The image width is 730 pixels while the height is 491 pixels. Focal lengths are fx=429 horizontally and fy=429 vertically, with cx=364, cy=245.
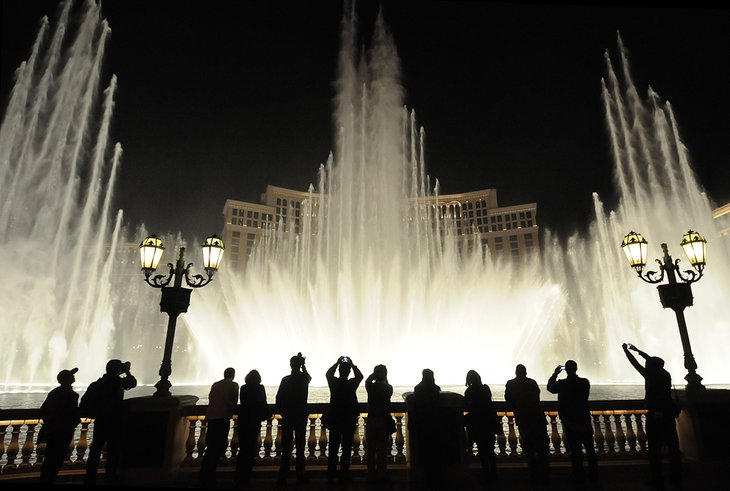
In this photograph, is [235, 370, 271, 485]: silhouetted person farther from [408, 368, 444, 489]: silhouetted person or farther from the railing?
[408, 368, 444, 489]: silhouetted person

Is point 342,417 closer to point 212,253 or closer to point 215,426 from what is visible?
point 215,426

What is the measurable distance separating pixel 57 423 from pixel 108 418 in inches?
24.6

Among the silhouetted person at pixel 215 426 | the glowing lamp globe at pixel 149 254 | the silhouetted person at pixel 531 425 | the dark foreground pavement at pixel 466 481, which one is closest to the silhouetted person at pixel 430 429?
the dark foreground pavement at pixel 466 481

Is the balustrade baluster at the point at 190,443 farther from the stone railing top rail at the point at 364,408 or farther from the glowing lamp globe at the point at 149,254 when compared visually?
the glowing lamp globe at the point at 149,254

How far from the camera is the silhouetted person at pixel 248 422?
628cm

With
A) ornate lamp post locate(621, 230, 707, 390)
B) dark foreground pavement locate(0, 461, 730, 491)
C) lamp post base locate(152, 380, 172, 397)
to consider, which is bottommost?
dark foreground pavement locate(0, 461, 730, 491)

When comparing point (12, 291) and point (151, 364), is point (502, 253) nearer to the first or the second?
point (151, 364)

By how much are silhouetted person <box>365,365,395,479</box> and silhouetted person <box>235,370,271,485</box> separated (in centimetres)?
156

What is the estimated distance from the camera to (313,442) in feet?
24.0

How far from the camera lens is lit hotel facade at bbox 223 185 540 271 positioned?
90.9 metres

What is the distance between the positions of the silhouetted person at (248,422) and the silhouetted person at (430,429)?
89.4 inches

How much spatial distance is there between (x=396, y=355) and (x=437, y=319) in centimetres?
Result: 398

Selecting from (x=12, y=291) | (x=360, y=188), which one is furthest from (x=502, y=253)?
(x=12, y=291)

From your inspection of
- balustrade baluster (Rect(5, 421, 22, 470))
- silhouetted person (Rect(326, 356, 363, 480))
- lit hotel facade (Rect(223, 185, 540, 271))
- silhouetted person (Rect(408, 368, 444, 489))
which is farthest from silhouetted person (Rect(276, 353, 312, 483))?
lit hotel facade (Rect(223, 185, 540, 271))
